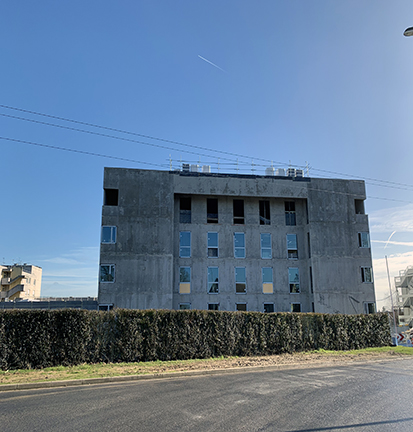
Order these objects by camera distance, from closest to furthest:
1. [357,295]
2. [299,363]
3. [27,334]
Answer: [27,334] → [299,363] → [357,295]

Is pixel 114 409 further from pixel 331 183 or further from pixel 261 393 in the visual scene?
pixel 331 183

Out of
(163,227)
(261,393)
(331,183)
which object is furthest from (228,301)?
(261,393)

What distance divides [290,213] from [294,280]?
5.68 metres

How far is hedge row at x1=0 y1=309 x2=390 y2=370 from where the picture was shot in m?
14.0

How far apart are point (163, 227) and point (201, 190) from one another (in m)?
4.28

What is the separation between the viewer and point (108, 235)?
2802 centimetres

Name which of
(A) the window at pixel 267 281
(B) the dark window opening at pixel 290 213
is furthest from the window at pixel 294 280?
(B) the dark window opening at pixel 290 213

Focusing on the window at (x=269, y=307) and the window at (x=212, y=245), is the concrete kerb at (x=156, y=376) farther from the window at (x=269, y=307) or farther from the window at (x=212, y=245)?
the window at (x=212, y=245)

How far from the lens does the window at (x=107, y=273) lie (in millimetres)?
27062

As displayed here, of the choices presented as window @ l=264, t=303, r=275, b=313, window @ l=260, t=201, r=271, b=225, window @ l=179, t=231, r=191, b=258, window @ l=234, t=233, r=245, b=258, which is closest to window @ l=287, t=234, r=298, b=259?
window @ l=260, t=201, r=271, b=225

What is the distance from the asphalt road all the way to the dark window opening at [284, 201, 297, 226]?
20447mm

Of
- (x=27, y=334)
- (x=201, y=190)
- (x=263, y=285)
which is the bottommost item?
(x=27, y=334)

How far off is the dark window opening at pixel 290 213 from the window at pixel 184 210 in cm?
833

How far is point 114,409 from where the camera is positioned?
26.8 ft
